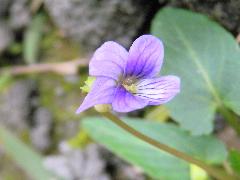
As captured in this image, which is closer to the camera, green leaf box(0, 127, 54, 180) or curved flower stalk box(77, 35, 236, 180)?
curved flower stalk box(77, 35, 236, 180)

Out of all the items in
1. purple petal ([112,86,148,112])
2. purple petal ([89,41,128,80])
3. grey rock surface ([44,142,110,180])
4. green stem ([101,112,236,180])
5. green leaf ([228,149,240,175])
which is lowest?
grey rock surface ([44,142,110,180])

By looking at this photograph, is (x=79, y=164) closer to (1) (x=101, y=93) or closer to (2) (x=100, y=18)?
(2) (x=100, y=18)

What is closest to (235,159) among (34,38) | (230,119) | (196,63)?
(230,119)

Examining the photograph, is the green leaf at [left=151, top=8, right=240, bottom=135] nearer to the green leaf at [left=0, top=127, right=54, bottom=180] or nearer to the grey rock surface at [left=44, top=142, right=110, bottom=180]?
the grey rock surface at [left=44, top=142, right=110, bottom=180]

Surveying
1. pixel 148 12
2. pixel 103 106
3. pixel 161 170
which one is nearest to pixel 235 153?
pixel 161 170

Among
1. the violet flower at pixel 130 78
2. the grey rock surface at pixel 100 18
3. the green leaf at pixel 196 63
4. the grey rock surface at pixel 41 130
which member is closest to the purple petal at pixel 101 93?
the violet flower at pixel 130 78

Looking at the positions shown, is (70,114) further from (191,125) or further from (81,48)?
(191,125)

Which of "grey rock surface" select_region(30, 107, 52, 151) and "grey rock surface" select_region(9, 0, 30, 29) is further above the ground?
"grey rock surface" select_region(9, 0, 30, 29)

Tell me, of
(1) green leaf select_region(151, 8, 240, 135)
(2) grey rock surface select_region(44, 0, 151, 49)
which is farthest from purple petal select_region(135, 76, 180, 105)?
(2) grey rock surface select_region(44, 0, 151, 49)
